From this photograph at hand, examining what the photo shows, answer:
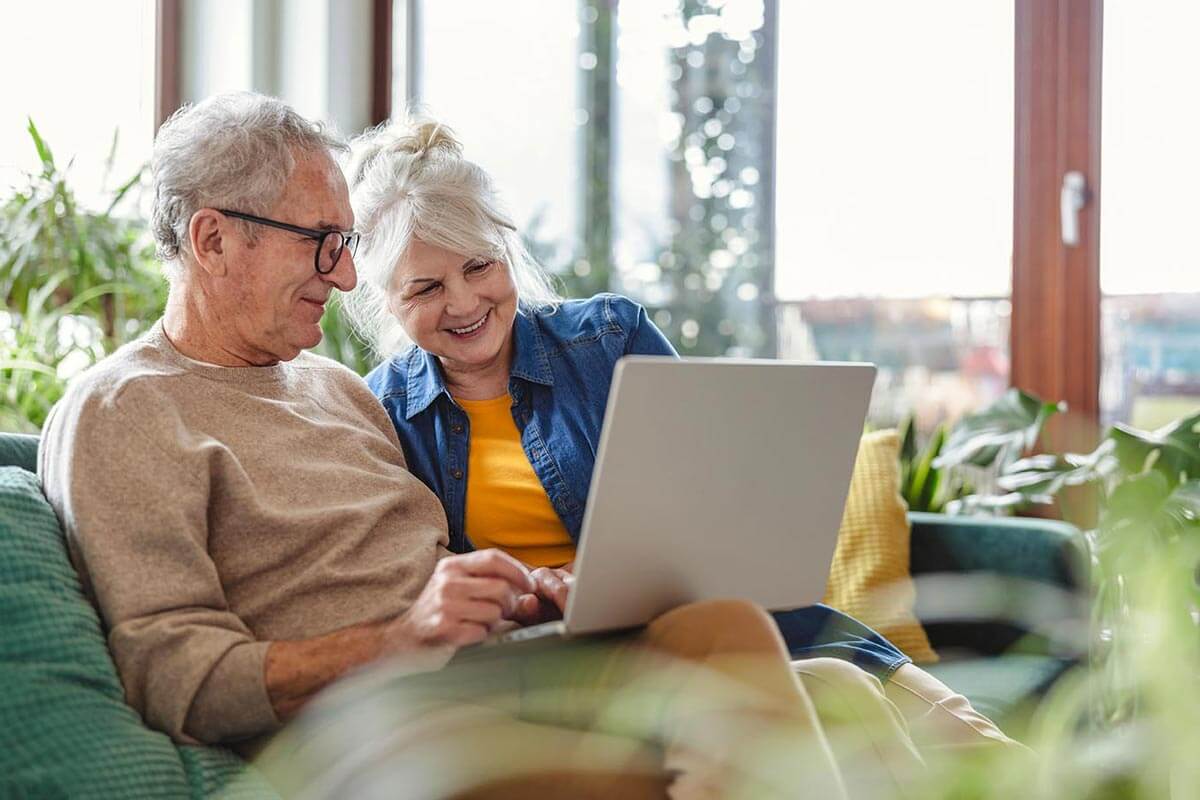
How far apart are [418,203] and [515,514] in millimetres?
487

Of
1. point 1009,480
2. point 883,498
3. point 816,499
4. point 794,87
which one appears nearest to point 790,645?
point 816,499

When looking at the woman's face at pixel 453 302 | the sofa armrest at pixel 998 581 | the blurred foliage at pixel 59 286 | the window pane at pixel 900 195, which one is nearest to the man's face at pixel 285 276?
the woman's face at pixel 453 302

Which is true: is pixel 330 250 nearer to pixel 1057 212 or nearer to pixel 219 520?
pixel 219 520

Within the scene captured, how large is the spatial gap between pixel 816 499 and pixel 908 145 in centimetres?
230

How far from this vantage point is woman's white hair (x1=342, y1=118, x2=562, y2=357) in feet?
6.07

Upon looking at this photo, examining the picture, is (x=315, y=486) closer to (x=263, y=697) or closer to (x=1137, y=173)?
(x=263, y=697)

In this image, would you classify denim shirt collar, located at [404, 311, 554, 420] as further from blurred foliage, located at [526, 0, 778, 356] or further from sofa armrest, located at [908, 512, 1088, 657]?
blurred foliage, located at [526, 0, 778, 356]

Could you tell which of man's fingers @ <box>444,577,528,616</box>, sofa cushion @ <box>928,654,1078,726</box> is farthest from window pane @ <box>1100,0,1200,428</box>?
man's fingers @ <box>444,577,528,616</box>

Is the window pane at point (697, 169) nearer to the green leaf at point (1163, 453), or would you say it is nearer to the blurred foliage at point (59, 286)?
the green leaf at point (1163, 453)

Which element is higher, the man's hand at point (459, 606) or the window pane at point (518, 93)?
the window pane at point (518, 93)

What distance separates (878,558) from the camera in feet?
8.25

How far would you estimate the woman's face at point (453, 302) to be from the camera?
185cm

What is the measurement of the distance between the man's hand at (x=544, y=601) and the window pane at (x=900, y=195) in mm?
1994

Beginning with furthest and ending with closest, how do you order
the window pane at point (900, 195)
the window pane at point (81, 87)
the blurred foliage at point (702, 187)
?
the blurred foliage at point (702, 187) → the window pane at point (900, 195) → the window pane at point (81, 87)
